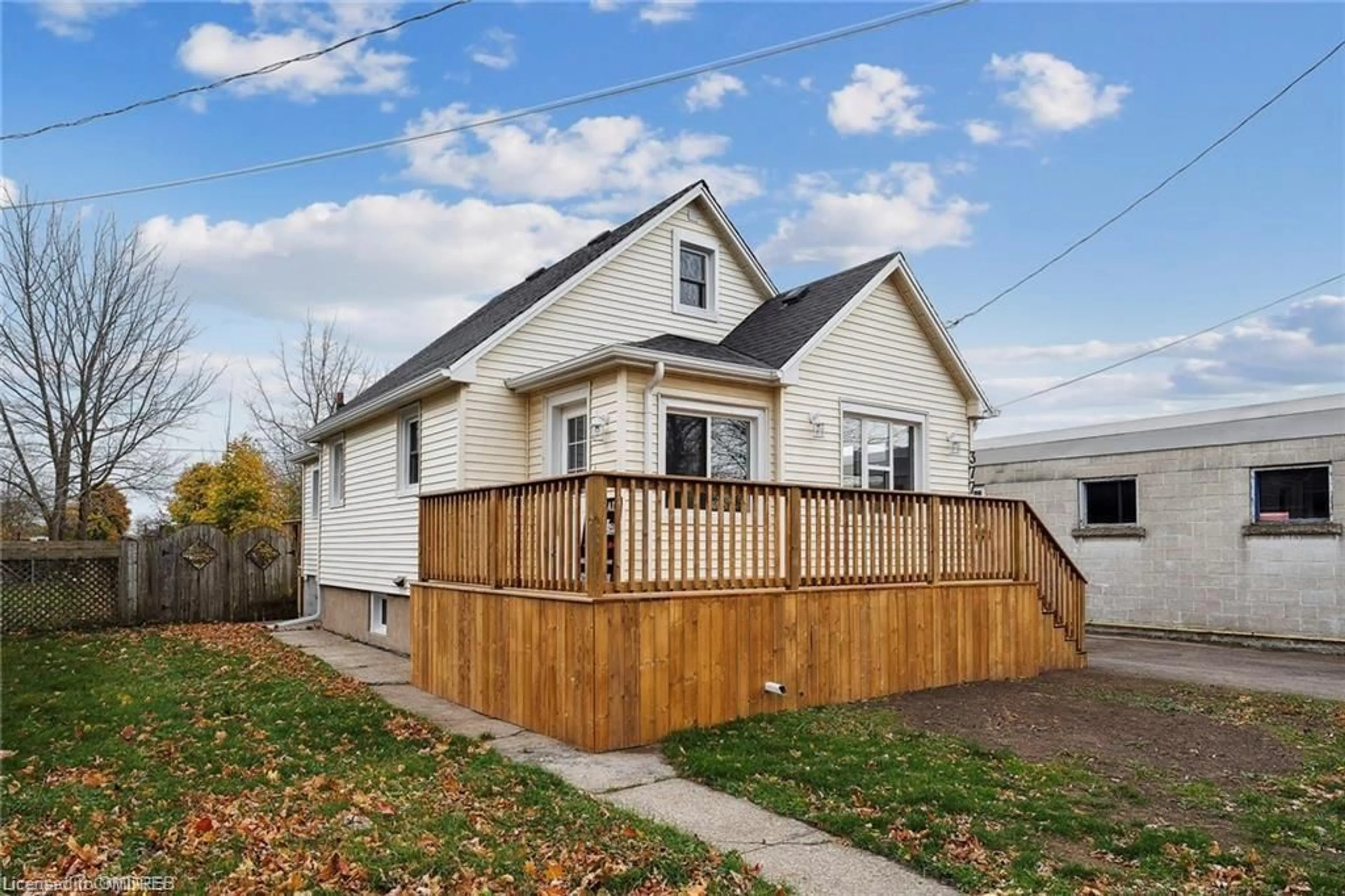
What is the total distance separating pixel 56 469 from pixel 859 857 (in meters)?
21.5

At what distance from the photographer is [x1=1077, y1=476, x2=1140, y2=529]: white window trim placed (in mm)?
15859

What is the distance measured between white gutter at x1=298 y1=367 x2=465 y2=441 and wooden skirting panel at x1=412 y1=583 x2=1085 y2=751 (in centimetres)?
254

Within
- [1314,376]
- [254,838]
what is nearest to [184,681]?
[254,838]

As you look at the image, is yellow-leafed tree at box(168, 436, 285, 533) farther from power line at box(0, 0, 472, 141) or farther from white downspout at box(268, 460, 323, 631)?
power line at box(0, 0, 472, 141)

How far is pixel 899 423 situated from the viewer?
12.6 meters

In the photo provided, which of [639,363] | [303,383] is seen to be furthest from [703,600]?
[303,383]

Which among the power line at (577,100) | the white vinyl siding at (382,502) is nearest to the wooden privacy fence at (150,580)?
the white vinyl siding at (382,502)

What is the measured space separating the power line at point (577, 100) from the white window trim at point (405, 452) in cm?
338

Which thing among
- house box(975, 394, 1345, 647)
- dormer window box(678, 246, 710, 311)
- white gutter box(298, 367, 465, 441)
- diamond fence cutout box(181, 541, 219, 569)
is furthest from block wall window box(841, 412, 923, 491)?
diamond fence cutout box(181, 541, 219, 569)

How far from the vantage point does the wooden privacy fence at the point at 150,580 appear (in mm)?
14070

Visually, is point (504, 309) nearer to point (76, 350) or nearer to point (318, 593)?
point (318, 593)

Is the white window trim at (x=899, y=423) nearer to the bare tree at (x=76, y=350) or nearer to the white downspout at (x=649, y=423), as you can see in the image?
the white downspout at (x=649, y=423)

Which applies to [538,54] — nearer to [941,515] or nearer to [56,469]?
[941,515]

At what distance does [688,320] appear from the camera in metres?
12.9
